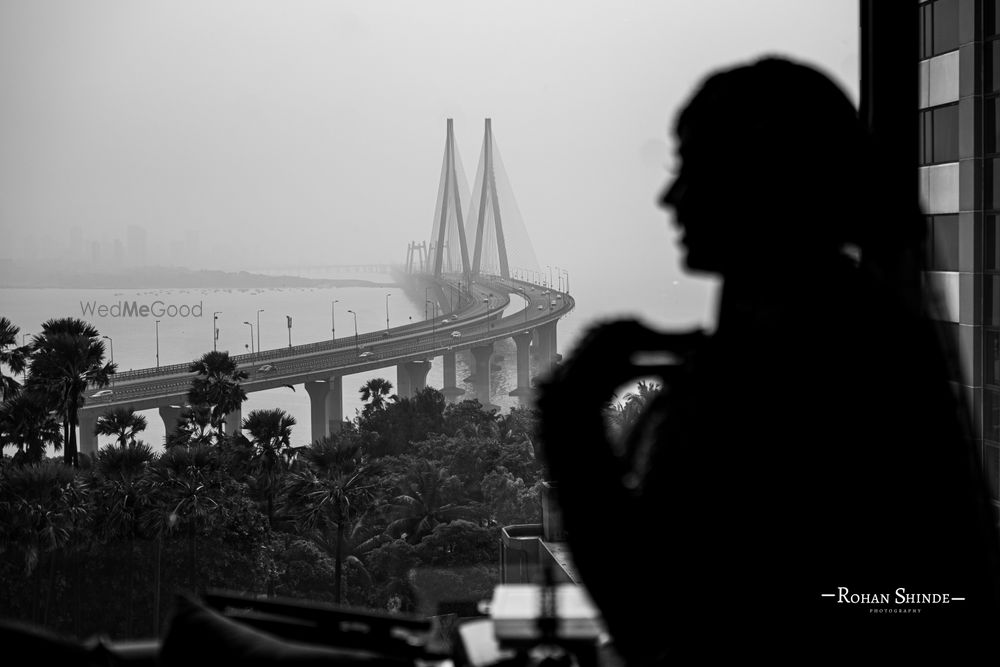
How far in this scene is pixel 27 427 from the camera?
8.44 meters

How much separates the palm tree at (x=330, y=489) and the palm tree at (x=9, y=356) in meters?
2.88

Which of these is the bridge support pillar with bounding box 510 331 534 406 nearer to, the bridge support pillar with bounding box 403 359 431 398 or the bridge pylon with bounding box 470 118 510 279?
the bridge support pillar with bounding box 403 359 431 398

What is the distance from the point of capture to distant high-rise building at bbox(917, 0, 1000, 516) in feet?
16.5

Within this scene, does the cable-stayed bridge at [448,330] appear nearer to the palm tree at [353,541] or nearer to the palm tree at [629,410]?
the palm tree at [353,541]

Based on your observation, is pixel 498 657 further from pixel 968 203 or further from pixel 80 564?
pixel 80 564

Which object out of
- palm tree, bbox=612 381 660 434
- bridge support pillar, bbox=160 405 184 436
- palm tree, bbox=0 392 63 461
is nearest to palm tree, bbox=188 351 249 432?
bridge support pillar, bbox=160 405 184 436

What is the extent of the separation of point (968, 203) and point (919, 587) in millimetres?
5929

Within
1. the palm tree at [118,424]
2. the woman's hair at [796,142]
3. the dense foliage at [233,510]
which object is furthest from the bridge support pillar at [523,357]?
the woman's hair at [796,142]

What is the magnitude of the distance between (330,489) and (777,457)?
27.8ft

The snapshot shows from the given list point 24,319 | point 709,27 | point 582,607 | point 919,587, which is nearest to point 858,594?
point 919,587

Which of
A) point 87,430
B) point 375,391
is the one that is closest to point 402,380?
point 375,391

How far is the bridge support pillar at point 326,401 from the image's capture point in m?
12.7

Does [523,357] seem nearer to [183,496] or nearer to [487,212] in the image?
[487,212]

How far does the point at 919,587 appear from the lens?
0.59m
